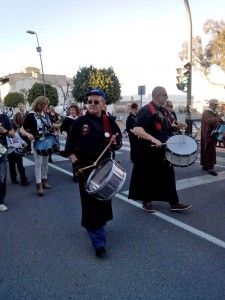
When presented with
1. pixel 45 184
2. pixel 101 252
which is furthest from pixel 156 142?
pixel 45 184

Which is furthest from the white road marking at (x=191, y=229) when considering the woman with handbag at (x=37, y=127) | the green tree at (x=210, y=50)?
the green tree at (x=210, y=50)

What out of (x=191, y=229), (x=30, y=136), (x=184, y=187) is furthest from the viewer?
(x=184, y=187)

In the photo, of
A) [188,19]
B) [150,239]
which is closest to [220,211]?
[150,239]

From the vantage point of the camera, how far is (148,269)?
12.7 ft

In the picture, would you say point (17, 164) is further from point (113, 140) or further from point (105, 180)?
point (105, 180)

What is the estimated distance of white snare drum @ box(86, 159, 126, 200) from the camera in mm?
3947

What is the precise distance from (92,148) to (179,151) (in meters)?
1.68

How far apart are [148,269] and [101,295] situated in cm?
70

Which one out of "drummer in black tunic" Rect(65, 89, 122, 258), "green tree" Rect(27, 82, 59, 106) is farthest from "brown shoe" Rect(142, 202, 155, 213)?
"green tree" Rect(27, 82, 59, 106)

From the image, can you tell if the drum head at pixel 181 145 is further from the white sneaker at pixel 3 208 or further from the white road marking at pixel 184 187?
the white sneaker at pixel 3 208

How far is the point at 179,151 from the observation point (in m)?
5.39

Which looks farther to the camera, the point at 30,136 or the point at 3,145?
the point at 30,136

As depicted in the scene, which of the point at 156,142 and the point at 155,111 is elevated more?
the point at 155,111

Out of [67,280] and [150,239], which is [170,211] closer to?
[150,239]
